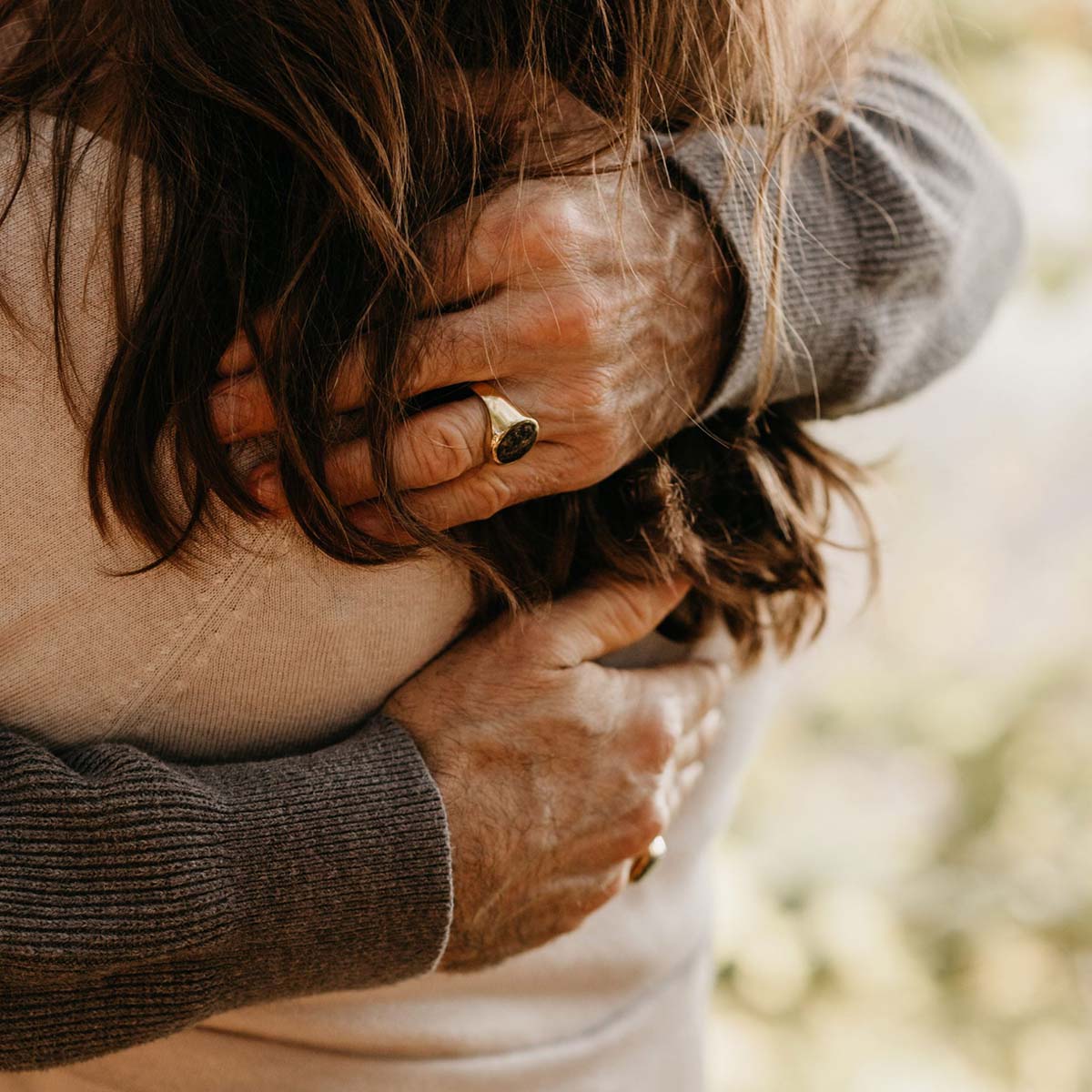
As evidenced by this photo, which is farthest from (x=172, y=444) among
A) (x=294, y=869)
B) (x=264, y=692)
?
(x=294, y=869)

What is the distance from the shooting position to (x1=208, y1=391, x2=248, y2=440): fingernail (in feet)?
2.37

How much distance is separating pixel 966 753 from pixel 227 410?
2063 mm

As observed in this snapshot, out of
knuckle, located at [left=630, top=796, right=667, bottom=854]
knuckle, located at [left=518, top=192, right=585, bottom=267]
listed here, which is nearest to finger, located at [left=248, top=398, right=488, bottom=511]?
knuckle, located at [left=518, top=192, right=585, bottom=267]

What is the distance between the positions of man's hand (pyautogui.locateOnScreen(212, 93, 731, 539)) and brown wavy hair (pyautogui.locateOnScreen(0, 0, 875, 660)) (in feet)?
0.06

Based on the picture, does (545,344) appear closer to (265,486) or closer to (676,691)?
(265,486)

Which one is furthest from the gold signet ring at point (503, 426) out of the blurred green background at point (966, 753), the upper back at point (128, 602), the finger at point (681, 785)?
the blurred green background at point (966, 753)

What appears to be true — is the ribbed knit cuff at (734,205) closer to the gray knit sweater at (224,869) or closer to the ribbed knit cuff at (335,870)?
the gray knit sweater at (224,869)

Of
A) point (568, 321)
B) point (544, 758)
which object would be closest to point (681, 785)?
point (544, 758)

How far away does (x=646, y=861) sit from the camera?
999 millimetres

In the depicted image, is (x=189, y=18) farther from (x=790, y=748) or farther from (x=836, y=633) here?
(x=790, y=748)

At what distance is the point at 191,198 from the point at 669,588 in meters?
0.49

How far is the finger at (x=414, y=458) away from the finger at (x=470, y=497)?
2cm

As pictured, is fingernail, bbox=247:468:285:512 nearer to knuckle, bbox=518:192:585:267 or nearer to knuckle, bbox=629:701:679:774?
knuckle, bbox=518:192:585:267

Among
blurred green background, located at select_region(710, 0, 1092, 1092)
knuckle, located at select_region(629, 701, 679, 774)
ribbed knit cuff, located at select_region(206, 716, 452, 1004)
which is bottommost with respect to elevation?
blurred green background, located at select_region(710, 0, 1092, 1092)
